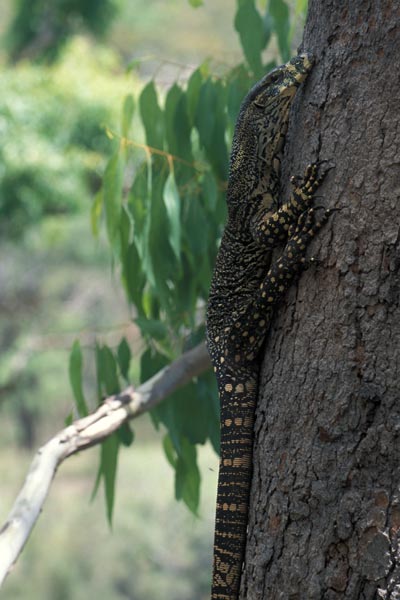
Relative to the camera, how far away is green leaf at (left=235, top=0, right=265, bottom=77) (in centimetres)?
267

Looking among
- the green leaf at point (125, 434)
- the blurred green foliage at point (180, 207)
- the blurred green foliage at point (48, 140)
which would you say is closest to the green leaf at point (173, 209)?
the blurred green foliage at point (180, 207)

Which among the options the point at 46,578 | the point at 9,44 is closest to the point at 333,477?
the point at 46,578

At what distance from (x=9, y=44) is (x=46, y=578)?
26.4 ft

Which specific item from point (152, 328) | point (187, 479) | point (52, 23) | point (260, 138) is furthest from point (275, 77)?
point (52, 23)

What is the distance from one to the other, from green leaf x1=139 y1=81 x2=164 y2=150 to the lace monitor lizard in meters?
0.68

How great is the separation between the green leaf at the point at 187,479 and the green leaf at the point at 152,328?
1.44 feet

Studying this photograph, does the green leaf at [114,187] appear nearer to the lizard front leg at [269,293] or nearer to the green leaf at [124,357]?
the green leaf at [124,357]

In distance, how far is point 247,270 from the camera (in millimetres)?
2055

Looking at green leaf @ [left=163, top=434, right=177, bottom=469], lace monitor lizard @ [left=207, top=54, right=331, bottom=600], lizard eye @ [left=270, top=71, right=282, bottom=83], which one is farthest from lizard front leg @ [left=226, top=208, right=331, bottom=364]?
green leaf @ [left=163, top=434, right=177, bottom=469]

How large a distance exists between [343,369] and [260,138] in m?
0.85

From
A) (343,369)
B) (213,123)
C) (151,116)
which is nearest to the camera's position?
(343,369)

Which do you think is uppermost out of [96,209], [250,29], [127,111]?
[250,29]

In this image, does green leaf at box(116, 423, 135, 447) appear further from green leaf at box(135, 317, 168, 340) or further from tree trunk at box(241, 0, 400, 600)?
tree trunk at box(241, 0, 400, 600)

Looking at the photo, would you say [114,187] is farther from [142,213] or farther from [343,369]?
[343,369]
